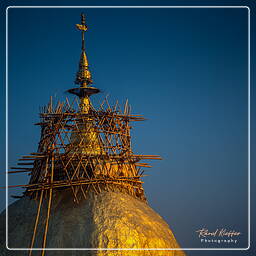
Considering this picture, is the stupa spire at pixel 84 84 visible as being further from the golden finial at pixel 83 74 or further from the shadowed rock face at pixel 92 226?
the shadowed rock face at pixel 92 226

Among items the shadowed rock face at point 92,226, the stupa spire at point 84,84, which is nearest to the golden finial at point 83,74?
the stupa spire at point 84,84

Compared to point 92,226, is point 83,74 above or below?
above

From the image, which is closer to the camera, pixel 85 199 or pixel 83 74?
pixel 85 199

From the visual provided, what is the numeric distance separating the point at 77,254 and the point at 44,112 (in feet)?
44.1

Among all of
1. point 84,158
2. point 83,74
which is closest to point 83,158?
point 84,158

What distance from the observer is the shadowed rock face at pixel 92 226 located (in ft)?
91.7

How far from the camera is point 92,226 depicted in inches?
1126

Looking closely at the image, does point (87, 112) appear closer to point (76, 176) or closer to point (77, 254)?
point (76, 176)

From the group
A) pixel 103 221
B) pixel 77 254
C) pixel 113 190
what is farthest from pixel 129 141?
pixel 77 254

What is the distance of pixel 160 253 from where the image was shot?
2936 centimetres

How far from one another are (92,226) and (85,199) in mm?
2785

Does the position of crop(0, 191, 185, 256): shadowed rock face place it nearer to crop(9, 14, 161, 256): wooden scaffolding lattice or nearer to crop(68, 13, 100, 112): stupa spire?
crop(9, 14, 161, 256): wooden scaffolding lattice

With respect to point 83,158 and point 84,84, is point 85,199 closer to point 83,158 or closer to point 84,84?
point 83,158

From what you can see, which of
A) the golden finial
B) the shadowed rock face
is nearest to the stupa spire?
the golden finial
